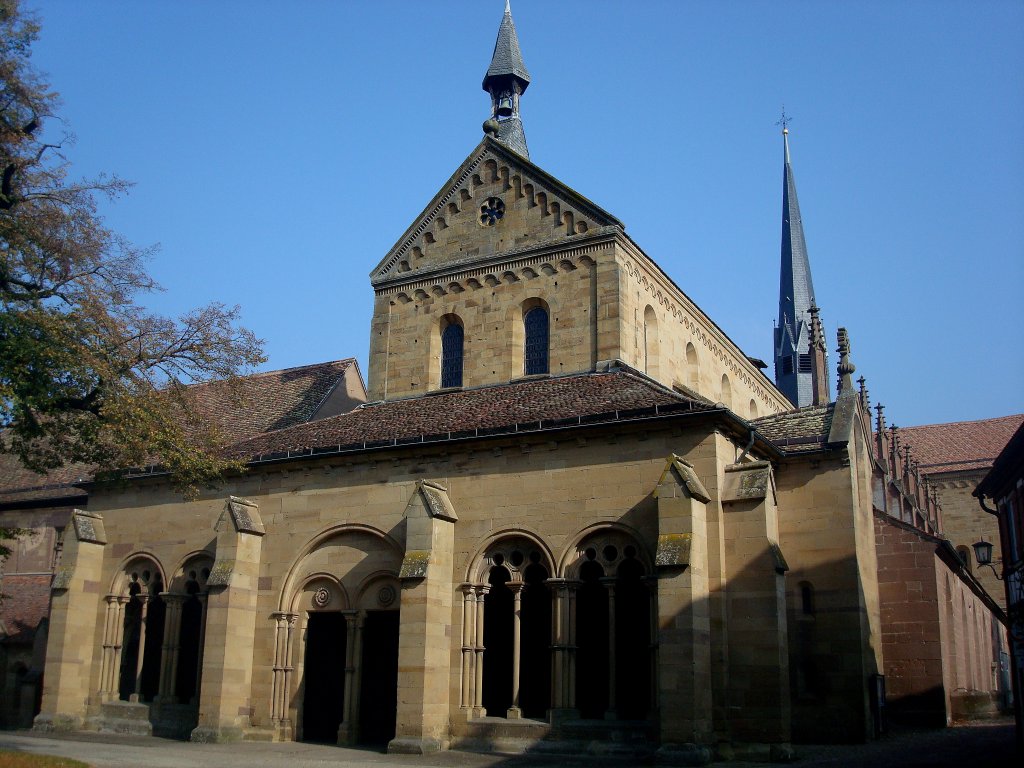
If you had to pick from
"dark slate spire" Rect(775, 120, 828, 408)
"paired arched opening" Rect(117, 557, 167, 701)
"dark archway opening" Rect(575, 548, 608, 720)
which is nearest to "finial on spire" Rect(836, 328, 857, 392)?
"dark archway opening" Rect(575, 548, 608, 720)

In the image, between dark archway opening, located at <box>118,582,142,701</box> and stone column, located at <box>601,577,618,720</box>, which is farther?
dark archway opening, located at <box>118,582,142,701</box>

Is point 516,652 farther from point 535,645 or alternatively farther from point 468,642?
point 535,645

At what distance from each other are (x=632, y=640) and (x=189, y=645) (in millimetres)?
12579

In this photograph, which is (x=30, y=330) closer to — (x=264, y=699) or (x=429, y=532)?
(x=429, y=532)

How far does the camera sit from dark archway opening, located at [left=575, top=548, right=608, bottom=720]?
71.4 feet

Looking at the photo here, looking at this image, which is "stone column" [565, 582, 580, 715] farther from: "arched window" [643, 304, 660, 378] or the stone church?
"arched window" [643, 304, 660, 378]

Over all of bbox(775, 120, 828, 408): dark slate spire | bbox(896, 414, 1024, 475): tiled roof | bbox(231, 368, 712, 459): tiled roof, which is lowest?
bbox(231, 368, 712, 459): tiled roof

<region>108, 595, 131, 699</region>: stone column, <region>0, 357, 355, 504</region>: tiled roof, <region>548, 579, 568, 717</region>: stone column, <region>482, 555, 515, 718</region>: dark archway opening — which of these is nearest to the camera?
<region>548, 579, 568, 717</region>: stone column

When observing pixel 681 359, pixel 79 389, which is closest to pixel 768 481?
pixel 681 359

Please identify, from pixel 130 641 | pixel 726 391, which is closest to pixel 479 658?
pixel 130 641

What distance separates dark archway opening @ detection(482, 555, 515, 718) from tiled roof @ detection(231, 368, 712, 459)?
11.8ft

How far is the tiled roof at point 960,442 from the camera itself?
51.0 metres

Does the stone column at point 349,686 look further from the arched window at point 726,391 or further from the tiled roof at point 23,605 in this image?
the arched window at point 726,391

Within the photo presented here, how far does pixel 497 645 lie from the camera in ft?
79.3
